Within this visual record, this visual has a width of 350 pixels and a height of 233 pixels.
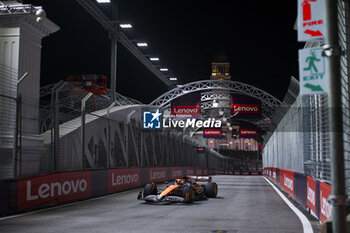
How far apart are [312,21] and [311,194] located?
5.83 meters

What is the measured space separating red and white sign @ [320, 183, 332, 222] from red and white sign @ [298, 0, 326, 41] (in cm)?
305

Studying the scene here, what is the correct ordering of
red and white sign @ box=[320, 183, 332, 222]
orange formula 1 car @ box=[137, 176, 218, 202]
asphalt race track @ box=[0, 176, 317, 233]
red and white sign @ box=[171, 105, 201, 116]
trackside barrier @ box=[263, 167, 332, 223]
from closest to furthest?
red and white sign @ box=[320, 183, 332, 222]
trackside barrier @ box=[263, 167, 332, 223]
asphalt race track @ box=[0, 176, 317, 233]
orange formula 1 car @ box=[137, 176, 218, 202]
red and white sign @ box=[171, 105, 201, 116]

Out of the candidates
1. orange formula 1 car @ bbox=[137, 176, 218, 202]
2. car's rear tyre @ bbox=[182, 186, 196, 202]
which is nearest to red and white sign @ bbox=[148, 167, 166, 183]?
orange formula 1 car @ bbox=[137, 176, 218, 202]


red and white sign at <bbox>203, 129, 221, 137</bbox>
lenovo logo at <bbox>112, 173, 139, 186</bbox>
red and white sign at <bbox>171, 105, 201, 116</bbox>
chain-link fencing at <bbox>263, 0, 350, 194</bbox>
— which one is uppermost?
red and white sign at <bbox>171, 105, 201, 116</bbox>

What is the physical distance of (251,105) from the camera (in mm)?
31391

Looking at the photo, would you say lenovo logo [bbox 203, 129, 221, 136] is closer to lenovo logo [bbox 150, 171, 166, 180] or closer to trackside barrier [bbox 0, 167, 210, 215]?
lenovo logo [bbox 150, 171, 166, 180]

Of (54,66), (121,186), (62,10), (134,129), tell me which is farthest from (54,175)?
(54,66)

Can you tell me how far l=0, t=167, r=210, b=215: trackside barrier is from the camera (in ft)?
31.2

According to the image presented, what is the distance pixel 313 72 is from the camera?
4.28 meters

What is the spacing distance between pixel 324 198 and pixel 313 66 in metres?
3.71

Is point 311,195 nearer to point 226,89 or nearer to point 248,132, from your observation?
point 226,89

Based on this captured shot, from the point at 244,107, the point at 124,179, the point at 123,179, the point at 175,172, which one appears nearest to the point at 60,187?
the point at 123,179

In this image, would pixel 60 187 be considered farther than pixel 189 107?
No

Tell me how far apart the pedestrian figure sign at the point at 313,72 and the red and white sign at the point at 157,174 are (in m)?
18.3
